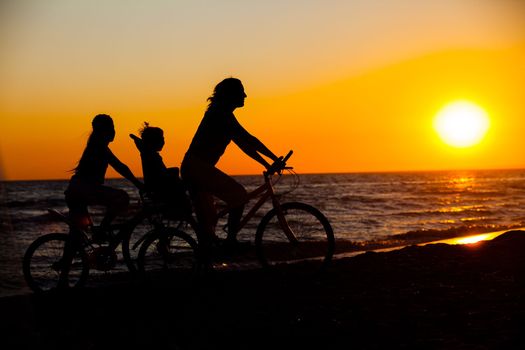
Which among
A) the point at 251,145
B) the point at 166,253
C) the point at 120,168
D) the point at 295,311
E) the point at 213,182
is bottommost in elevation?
→ the point at 295,311

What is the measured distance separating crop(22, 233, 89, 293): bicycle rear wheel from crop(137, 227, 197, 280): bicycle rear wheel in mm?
732

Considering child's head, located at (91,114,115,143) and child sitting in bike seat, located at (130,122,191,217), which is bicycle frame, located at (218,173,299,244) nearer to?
child sitting in bike seat, located at (130,122,191,217)

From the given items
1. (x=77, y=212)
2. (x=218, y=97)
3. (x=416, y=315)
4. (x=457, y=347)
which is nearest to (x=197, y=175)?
(x=218, y=97)

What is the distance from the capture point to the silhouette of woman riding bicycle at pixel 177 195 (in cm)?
702

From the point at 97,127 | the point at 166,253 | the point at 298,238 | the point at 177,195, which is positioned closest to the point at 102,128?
the point at 97,127

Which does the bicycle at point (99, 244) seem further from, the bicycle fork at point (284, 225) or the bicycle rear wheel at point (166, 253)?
the bicycle fork at point (284, 225)

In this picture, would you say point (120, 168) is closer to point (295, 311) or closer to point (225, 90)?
point (225, 90)

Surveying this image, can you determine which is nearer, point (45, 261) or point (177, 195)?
point (177, 195)

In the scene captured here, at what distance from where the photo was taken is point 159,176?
7066mm

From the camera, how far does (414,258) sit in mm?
9266

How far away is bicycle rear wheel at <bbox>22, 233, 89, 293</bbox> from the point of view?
721 centimetres

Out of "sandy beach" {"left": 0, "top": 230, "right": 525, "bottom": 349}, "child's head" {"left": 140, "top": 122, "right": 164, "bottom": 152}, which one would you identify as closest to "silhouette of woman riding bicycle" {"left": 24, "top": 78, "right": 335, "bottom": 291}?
"child's head" {"left": 140, "top": 122, "right": 164, "bottom": 152}

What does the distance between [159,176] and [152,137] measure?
461mm

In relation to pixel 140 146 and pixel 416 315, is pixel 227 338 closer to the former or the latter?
pixel 416 315
